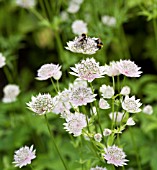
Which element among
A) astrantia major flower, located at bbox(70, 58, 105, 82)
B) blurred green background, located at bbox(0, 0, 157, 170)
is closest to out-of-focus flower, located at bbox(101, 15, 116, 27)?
blurred green background, located at bbox(0, 0, 157, 170)

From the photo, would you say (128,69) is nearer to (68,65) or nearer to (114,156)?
(114,156)

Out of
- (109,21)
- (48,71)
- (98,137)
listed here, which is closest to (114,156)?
(98,137)

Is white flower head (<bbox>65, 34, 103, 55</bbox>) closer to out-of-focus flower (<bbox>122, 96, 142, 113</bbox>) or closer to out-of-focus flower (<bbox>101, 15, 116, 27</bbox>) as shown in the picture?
out-of-focus flower (<bbox>122, 96, 142, 113</bbox>)

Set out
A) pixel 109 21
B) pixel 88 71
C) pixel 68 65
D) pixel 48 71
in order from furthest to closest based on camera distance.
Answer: pixel 109 21 → pixel 68 65 → pixel 48 71 → pixel 88 71

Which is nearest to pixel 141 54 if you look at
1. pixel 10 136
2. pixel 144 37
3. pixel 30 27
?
pixel 144 37

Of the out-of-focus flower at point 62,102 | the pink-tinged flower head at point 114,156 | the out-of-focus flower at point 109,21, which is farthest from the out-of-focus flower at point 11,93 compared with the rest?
the pink-tinged flower head at point 114,156

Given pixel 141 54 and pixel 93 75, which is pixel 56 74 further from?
pixel 141 54

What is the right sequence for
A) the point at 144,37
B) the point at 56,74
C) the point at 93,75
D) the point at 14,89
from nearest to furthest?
the point at 93,75 < the point at 56,74 < the point at 14,89 < the point at 144,37
